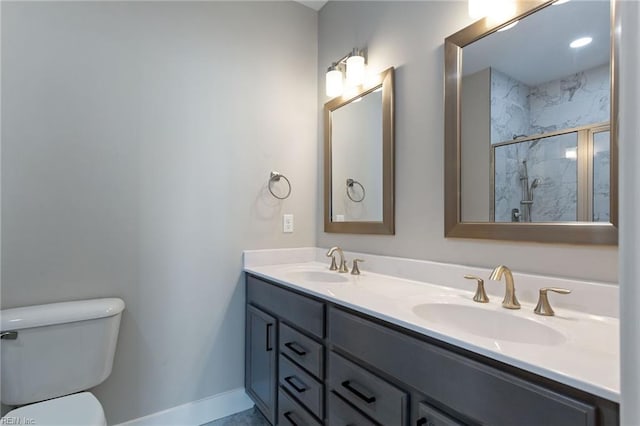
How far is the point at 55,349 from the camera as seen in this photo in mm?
1354

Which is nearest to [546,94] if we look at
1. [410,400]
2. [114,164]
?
[410,400]

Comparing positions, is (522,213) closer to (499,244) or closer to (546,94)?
(499,244)

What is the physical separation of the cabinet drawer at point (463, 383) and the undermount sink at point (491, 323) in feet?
0.62

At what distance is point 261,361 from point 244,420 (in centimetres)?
42

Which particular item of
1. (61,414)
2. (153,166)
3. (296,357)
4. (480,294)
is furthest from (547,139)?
(61,414)

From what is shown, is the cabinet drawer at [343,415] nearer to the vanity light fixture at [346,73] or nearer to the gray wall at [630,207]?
the gray wall at [630,207]

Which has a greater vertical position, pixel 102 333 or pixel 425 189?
pixel 425 189

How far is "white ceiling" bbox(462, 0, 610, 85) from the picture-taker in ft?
3.34

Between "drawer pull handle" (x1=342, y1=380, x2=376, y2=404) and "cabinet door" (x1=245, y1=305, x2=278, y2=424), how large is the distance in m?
0.57

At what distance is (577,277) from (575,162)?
14.8 inches

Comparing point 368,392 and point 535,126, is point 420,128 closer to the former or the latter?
point 535,126

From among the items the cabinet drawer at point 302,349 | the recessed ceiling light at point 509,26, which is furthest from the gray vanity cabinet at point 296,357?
the recessed ceiling light at point 509,26

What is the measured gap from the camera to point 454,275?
1.38 m

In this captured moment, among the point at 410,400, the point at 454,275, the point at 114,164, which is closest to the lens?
the point at 410,400
